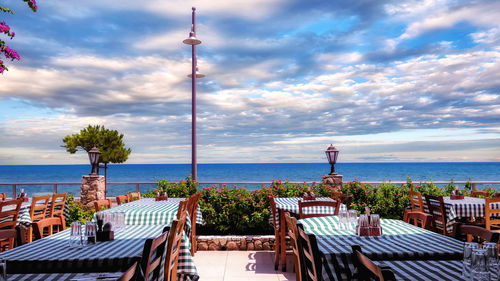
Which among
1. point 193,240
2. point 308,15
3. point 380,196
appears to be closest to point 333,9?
point 308,15

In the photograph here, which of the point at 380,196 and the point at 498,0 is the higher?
the point at 498,0

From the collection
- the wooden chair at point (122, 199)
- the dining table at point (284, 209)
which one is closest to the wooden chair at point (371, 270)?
the dining table at point (284, 209)

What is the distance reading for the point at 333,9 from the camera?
27.1 feet

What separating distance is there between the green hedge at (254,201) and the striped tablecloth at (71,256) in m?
3.67

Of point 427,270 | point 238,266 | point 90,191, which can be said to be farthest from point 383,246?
point 90,191

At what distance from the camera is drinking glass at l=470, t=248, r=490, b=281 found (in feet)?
5.71

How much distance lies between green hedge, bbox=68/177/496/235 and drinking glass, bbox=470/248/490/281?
4.71 metres

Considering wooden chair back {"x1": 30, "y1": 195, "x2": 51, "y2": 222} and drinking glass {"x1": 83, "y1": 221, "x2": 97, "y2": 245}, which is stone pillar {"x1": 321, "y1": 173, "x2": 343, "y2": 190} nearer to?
wooden chair back {"x1": 30, "y1": 195, "x2": 51, "y2": 222}

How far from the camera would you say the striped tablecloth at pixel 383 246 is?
226 cm

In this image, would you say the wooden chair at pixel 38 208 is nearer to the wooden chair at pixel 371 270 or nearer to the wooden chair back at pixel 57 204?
→ the wooden chair back at pixel 57 204

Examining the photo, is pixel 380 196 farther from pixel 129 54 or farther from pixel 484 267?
pixel 129 54

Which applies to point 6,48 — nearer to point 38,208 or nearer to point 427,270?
point 38,208

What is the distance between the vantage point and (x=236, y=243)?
6113 mm

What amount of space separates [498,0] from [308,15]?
4270 millimetres
